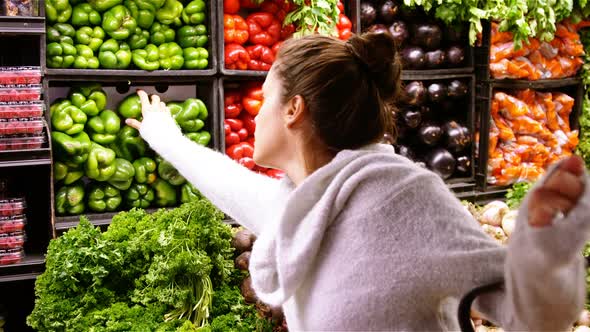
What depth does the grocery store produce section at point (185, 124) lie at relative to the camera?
8.27 feet

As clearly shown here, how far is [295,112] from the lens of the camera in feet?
4.60

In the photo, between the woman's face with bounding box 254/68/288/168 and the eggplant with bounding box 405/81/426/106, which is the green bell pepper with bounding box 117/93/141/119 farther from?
the woman's face with bounding box 254/68/288/168

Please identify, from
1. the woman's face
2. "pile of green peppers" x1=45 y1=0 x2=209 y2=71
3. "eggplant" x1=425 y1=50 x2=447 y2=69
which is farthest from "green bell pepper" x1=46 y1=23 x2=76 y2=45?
"eggplant" x1=425 y1=50 x2=447 y2=69

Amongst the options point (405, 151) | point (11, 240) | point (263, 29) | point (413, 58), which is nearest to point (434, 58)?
point (413, 58)

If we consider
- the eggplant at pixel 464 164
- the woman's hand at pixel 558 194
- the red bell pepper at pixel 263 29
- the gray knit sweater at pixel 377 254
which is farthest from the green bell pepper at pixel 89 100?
the woman's hand at pixel 558 194

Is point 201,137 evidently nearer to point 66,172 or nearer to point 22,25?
point 66,172

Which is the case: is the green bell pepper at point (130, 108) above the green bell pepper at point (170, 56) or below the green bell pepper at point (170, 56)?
below

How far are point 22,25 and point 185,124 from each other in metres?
0.97

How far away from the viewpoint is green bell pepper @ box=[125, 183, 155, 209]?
3.37 meters

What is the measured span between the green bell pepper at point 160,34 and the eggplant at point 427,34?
1737 millimetres

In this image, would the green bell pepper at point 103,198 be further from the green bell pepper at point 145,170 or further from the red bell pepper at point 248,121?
the red bell pepper at point 248,121

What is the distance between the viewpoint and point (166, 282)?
2484mm

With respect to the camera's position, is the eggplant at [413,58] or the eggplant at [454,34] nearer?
the eggplant at [413,58]

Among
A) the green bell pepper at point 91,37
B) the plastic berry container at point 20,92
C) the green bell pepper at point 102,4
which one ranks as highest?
the green bell pepper at point 102,4
